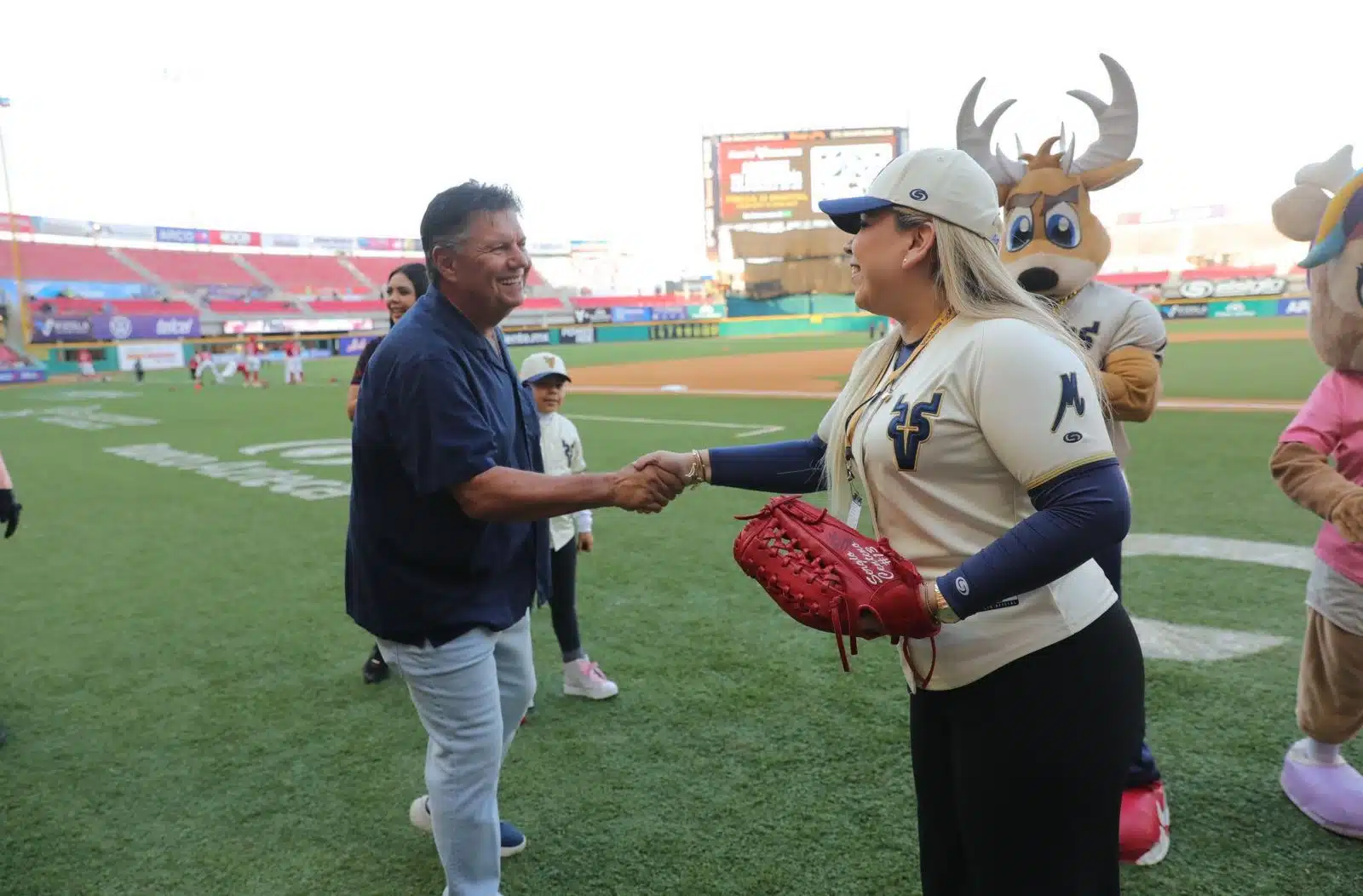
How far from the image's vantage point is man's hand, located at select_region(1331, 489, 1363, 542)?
2721 millimetres

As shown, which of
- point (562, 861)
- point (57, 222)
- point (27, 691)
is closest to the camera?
point (562, 861)

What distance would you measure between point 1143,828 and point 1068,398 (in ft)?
6.55

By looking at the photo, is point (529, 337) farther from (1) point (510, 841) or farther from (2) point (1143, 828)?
(2) point (1143, 828)

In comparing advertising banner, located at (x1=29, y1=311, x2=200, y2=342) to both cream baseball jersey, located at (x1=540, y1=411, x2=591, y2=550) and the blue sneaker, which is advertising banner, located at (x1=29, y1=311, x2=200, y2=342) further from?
the blue sneaker

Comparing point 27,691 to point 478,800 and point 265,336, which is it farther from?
point 265,336

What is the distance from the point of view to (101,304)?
148ft

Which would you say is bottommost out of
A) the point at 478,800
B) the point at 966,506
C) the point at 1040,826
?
the point at 478,800

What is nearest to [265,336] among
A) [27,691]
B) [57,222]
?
[57,222]

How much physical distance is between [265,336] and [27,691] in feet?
151

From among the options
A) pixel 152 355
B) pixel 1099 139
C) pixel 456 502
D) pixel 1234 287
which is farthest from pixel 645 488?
pixel 1234 287

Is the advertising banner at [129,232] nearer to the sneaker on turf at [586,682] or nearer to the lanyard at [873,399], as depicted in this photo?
the sneaker on turf at [586,682]

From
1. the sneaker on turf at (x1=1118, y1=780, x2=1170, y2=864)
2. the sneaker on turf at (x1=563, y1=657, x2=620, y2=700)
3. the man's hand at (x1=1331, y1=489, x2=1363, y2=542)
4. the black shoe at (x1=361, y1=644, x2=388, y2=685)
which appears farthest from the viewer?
the black shoe at (x1=361, y1=644, x2=388, y2=685)

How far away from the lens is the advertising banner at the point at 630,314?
61906 millimetres

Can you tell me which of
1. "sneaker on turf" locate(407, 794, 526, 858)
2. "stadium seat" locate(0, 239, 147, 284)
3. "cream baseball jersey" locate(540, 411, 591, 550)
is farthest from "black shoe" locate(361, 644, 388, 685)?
"stadium seat" locate(0, 239, 147, 284)
